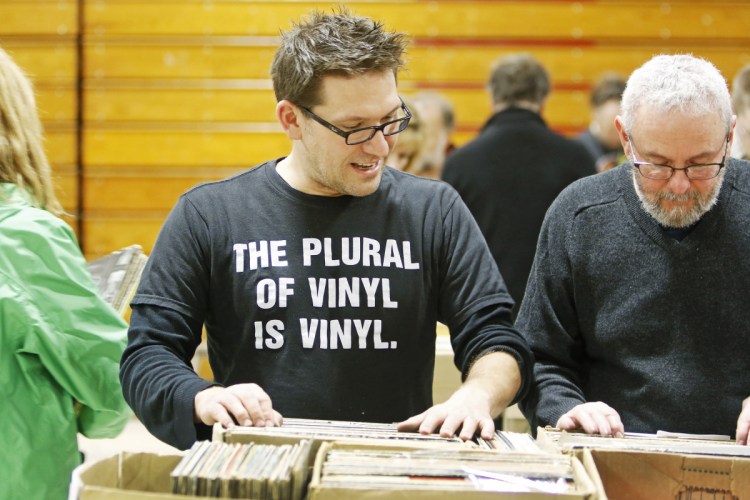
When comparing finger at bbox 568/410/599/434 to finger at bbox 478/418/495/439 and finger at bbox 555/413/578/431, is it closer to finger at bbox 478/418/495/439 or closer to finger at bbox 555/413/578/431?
finger at bbox 555/413/578/431

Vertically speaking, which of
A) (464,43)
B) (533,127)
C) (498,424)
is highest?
(464,43)

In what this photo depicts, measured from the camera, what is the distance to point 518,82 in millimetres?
4406

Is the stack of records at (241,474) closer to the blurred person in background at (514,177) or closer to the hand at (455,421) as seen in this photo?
the hand at (455,421)

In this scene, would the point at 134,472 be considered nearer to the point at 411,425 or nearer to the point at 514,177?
the point at 411,425

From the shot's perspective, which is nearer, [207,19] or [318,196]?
[318,196]

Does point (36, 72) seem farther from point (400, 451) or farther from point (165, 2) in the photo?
point (400, 451)

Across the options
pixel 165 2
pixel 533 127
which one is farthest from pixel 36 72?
pixel 533 127

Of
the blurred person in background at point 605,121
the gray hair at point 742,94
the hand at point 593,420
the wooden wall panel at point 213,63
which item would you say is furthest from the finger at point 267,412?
the wooden wall panel at point 213,63

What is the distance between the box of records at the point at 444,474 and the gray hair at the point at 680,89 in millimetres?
828

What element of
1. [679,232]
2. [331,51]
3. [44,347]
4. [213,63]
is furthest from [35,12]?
[679,232]

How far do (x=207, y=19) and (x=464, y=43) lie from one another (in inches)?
71.1

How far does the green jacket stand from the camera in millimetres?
2021

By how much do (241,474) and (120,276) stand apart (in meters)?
1.14

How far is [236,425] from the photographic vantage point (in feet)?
5.50
